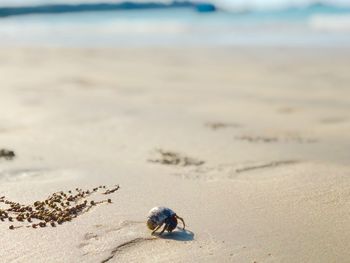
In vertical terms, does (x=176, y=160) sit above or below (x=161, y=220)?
below

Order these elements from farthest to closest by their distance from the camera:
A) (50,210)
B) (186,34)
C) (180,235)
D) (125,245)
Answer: (186,34), (50,210), (180,235), (125,245)

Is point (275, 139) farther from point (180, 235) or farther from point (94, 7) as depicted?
point (94, 7)

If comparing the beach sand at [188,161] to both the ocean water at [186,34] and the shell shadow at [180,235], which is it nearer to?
the shell shadow at [180,235]

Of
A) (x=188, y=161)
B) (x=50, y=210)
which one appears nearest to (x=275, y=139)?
(x=188, y=161)

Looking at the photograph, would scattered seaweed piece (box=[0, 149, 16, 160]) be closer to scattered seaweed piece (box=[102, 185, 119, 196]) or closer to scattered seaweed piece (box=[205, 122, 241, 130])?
scattered seaweed piece (box=[102, 185, 119, 196])

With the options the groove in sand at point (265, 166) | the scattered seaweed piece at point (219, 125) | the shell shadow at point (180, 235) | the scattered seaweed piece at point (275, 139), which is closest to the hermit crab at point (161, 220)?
the shell shadow at point (180, 235)

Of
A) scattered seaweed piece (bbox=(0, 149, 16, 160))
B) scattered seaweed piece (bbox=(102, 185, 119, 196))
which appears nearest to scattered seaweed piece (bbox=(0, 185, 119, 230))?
scattered seaweed piece (bbox=(102, 185, 119, 196))
